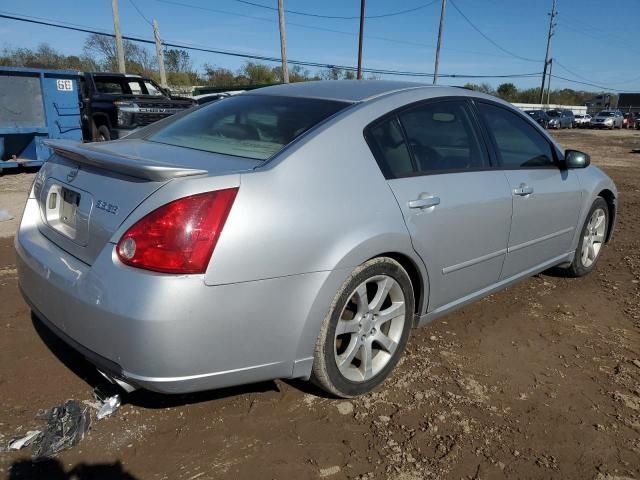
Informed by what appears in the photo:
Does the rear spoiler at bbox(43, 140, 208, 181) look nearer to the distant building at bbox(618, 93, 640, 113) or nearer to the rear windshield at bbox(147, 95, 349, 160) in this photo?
the rear windshield at bbox(147, 95, 349, 160)

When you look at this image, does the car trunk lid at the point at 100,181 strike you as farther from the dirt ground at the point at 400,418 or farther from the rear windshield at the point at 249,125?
the dirt ground at the point at 400,418

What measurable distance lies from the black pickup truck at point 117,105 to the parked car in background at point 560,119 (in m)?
36.5

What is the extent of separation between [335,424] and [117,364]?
1.04 meters

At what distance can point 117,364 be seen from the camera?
2.05 m

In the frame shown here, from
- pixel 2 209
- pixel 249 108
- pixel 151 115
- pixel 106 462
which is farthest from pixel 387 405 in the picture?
pixel 151 115

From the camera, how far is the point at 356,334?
2590 millimetres

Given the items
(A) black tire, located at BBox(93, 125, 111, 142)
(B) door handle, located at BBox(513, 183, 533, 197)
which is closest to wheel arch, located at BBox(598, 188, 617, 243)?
(B) door handle, located at BBox(513, 183, 533, 197)

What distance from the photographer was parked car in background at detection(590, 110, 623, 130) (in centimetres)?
4232

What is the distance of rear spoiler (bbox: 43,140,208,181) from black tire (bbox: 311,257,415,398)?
84 centimetres

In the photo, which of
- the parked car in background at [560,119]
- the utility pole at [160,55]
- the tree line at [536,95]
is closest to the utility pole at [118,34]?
the utility pole at [160,55]

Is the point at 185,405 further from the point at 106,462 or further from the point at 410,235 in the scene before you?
the point at 410,235

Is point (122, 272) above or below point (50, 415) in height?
above

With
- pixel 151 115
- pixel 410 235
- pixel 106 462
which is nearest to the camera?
pixel 106 462

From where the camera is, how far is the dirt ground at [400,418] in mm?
2186
